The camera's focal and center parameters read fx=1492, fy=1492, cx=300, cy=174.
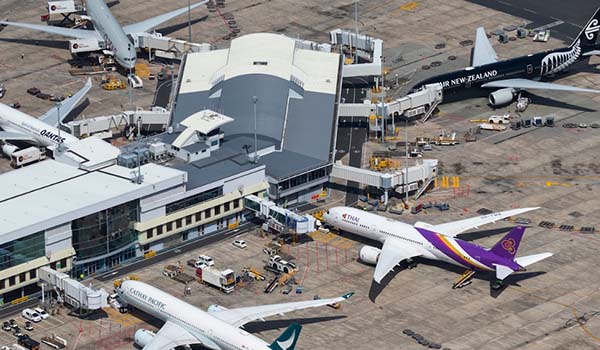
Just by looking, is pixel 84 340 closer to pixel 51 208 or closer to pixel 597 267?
pixel 51 208

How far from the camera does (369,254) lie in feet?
597

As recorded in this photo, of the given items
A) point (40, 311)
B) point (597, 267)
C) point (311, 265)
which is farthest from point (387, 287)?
point (40, 311)

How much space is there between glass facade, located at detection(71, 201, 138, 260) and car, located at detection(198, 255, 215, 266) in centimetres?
856

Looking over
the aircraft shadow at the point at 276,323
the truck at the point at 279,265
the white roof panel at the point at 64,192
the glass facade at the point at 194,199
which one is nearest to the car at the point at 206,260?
the truck at the point at 279,265

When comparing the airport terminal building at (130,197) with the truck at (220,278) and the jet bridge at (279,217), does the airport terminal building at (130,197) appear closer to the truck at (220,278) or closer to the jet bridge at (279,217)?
the jet bridge at (279,217)

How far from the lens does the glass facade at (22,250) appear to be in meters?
171

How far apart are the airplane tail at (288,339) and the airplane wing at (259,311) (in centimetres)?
1159

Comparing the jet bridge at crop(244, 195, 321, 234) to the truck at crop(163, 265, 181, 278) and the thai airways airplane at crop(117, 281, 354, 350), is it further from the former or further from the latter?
the thai airways airplane at crop(117, 281, 354, 350)

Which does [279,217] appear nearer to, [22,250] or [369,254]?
[369,254]

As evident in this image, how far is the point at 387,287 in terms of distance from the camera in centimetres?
17750

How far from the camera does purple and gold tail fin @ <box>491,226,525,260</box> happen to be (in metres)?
171

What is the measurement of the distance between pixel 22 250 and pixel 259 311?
2929 centimetres

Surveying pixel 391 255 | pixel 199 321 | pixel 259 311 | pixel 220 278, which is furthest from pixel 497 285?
pixel 199 321

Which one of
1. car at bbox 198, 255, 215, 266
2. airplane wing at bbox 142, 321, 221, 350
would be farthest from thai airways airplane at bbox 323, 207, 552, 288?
airplane wing at bbox 142, 321, 221, 350
